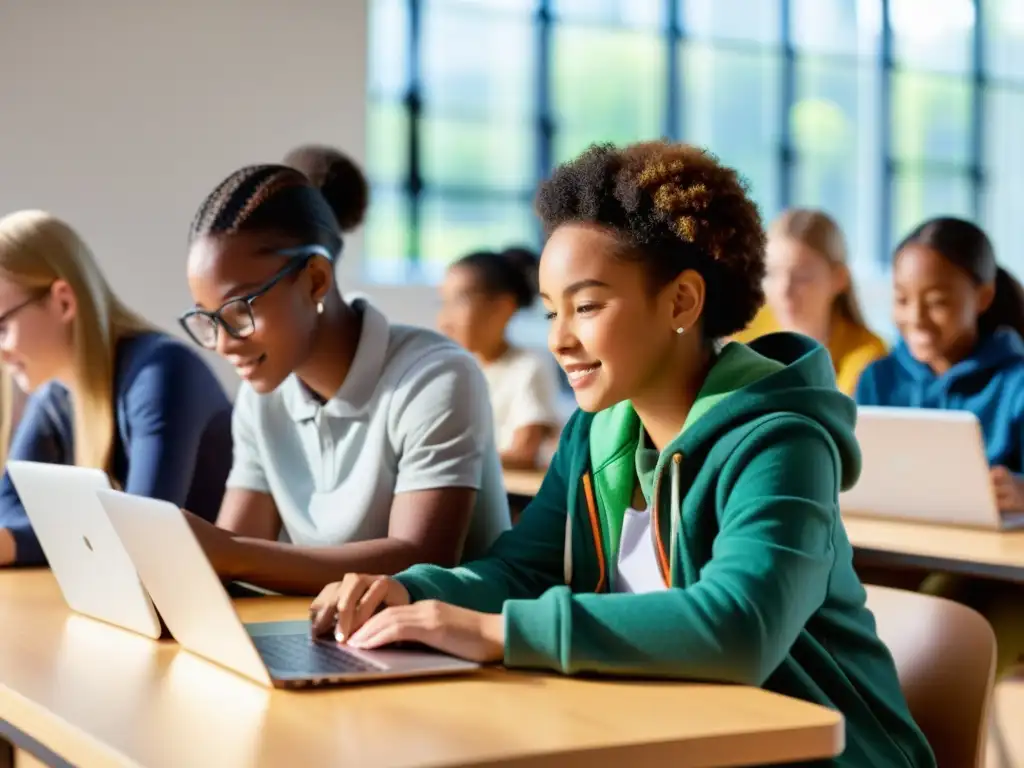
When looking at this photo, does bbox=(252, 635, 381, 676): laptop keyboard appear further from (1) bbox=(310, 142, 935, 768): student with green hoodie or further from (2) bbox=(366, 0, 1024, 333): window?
(2) bbox=(366, 0, 1024, 333): window

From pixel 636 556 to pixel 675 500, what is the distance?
5.4 inches

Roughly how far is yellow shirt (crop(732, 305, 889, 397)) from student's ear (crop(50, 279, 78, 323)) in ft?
5.91

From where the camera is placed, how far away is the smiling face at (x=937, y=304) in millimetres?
3070

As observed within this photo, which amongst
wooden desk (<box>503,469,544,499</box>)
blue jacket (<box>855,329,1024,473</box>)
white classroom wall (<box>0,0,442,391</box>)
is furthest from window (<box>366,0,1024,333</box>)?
blue jacket (<box>855,329,1024,473</box>)

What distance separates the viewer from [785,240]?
4125 mm

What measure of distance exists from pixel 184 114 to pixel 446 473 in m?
4.27

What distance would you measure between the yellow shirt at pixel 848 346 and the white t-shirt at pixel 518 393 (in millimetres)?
685

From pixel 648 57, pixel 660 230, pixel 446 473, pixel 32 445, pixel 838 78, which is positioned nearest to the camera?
pixel 660 230

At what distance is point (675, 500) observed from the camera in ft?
4.83

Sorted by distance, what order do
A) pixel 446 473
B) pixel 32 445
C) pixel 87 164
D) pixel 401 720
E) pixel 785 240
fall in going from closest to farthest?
pixel 401 720
pixel 446 473
pixel 32 445
pixel 785 240
pixel 87 164

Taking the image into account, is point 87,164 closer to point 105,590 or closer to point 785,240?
point 785,240

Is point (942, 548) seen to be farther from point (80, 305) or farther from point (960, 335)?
point (80, 305)

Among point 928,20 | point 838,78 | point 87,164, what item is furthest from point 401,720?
point 928,20

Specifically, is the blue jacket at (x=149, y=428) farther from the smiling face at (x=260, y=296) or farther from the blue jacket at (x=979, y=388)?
the blue jacket at (x=979, y=388)
